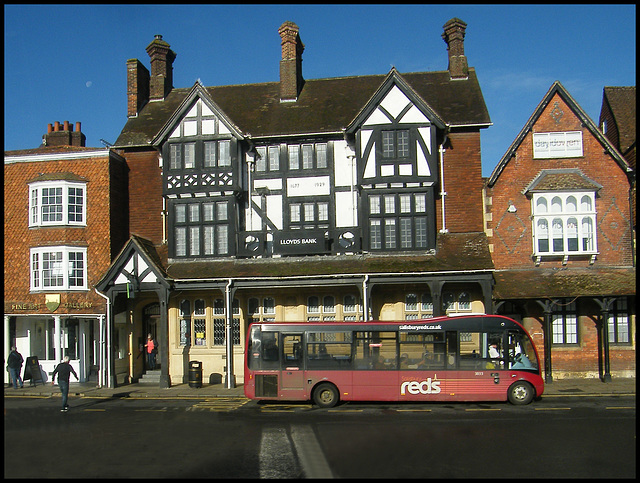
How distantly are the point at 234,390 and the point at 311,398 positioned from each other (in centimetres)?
506

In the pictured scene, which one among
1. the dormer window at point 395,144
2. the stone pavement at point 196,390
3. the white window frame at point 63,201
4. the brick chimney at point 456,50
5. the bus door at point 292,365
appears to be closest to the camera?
the bus door at point 292,365

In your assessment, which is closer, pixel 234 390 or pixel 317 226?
pixel 234 390

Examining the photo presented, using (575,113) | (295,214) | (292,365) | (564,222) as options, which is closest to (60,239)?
(295,214)

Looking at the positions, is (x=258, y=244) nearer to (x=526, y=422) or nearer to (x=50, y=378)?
(x=50, y=378)

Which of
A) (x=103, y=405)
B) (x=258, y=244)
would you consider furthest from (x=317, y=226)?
(x=103, y=405)

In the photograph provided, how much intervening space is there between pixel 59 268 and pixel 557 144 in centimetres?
2017

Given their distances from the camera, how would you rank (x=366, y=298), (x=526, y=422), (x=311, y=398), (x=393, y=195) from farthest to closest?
1. (x=393, y=195)
2. (x=366, y=298)
3. (x=311, y=398)
4. (x=526, y=422)

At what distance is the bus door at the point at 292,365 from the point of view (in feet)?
60.3

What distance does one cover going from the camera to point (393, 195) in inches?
937

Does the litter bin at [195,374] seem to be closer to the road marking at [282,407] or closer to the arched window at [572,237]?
the road marking at [282,407]

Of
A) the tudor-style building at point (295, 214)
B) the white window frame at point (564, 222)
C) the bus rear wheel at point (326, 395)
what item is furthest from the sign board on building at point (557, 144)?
the bus rear wheel at point (326, 395)

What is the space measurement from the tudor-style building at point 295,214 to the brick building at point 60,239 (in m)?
1.18

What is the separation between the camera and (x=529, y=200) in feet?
77.8

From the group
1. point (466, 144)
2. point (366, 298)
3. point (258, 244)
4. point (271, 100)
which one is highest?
point (271, 100)
